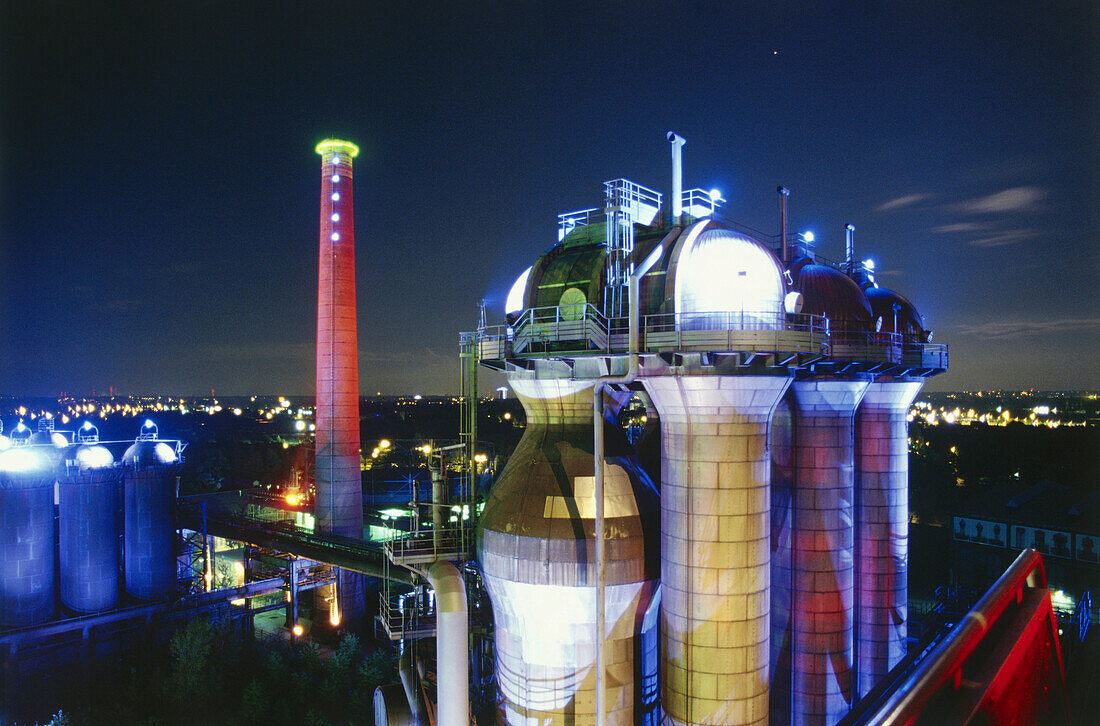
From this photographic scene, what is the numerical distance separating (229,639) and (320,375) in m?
16.1

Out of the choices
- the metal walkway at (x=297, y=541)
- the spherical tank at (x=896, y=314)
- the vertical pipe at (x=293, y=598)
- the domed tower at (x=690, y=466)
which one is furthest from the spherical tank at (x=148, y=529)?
the spherical tank at (x=896, y=314)

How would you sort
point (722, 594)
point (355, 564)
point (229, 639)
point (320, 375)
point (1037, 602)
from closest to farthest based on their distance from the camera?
point (1037, 602) < point (722, 594) < point (355, 564) < point (229, 639) < point (320, 375)

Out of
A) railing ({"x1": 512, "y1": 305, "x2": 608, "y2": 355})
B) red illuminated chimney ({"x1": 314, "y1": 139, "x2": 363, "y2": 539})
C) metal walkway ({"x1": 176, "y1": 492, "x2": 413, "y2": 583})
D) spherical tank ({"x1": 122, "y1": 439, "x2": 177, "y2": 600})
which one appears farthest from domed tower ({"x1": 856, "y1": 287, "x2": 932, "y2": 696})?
spherical tank ({"x1": 122, "y1": 439, "x2": 177, "y2": 600})

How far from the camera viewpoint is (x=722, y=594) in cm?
1844

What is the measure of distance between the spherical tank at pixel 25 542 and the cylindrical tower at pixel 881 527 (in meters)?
41.6

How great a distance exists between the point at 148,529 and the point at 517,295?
98.5ft

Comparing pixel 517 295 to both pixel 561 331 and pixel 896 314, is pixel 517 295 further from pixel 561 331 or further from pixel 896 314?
pixel 896 314

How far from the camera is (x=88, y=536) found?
36.5 m

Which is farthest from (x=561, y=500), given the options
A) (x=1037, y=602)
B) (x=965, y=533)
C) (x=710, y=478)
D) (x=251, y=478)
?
(x=251, y=478)

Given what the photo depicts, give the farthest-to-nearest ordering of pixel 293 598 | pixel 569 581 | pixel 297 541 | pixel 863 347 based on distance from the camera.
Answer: pixel 293 598 → pixel 297 541 → pixel 863 347 → pixel 569 581

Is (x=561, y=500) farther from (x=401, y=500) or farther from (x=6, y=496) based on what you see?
(x=401, y=500)

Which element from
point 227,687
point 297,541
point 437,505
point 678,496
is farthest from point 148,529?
point 678,496

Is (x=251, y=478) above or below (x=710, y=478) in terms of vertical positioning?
below

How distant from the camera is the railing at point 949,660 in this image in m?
5.70
